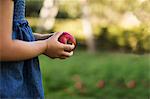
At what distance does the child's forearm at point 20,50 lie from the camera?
58.4 inches

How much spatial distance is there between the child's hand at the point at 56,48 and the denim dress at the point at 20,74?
66mm

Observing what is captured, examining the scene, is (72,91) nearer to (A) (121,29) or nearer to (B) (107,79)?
(B) (107,79)

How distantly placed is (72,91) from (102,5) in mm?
3426

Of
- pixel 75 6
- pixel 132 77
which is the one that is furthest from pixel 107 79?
pixel 75 6

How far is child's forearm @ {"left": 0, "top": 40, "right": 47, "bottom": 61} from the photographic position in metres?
1.48

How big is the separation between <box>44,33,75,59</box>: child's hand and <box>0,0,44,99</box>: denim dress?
7 cm

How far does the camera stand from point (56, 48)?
1.58 meters

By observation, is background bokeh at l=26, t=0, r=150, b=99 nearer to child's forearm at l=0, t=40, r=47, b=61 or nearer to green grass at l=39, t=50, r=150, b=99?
green grass at l=39, t=50, r=150, b=99

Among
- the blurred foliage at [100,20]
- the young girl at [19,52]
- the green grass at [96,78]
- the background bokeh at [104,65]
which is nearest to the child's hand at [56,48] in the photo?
the young girl at [19,52]

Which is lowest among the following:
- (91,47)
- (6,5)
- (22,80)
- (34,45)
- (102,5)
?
(91,47)

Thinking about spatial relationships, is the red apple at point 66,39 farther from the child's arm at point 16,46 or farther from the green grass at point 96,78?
the green grass at point 96,78

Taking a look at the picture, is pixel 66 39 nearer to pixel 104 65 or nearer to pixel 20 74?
pixel 20 74

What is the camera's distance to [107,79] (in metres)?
5.86

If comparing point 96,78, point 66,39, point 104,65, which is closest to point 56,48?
point 66,39
